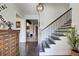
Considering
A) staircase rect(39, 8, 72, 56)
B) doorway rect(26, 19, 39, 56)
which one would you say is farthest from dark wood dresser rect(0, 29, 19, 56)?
staircase rect(39, 8, 72, 56)

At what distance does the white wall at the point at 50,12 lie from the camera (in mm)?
2761

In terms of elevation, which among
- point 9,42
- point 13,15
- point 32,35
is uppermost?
point 13,15

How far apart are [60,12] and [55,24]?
12.9 inches

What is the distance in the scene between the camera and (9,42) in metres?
2.57

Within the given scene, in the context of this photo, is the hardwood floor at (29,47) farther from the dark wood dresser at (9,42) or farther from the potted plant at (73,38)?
the potted plant at (73,38)

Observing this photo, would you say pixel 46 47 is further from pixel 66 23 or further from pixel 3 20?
pixel 3 20

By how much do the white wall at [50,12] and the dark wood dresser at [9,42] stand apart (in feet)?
2.55

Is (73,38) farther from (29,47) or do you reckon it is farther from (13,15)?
(13,15)

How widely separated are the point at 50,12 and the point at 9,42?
155 cm

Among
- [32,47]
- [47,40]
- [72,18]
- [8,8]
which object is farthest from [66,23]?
[8,8]

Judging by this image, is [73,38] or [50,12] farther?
[50,12]

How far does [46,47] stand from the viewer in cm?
314

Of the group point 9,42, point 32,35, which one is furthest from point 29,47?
point 9,42

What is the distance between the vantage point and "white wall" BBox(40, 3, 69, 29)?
276 cm
